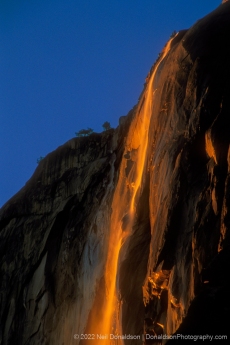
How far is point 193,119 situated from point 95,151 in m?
9.53

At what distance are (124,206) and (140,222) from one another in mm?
1597

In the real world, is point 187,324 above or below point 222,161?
below

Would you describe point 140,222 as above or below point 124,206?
below

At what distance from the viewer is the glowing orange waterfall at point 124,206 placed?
12461 millimetres

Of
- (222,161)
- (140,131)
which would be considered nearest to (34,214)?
(140,131)

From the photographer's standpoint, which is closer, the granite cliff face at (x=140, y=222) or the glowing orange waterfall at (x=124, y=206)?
the granite cliff face at (x=140, y=222)

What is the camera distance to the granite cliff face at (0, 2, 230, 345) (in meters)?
8.96

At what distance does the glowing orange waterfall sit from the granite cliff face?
49mm

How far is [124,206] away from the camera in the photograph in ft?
45.2

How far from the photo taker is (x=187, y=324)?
4445 mm

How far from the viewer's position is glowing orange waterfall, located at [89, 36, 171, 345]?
12.5 m

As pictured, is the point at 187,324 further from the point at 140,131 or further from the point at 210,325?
the point at 140,131

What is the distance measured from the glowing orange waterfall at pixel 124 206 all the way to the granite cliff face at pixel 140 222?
0.16 ft

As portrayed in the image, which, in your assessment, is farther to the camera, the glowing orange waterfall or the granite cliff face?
the glowing orange waterfall
